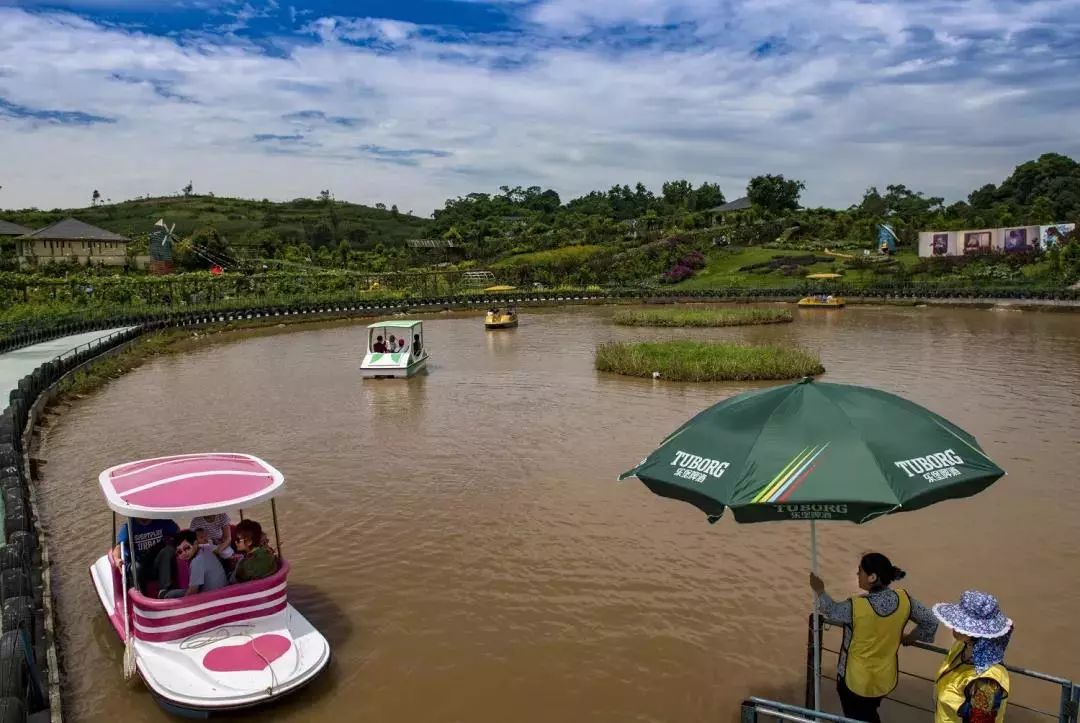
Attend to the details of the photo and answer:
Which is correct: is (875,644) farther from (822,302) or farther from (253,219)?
(253,219)

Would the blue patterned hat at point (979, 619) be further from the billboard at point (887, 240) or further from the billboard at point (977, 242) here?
the billboard at point (887, 240)

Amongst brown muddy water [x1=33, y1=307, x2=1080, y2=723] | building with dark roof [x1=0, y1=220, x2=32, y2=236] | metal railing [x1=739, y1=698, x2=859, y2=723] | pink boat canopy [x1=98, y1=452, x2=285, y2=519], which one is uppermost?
building with dark roof [x1=0, y1=220, x2=32, y2=236]

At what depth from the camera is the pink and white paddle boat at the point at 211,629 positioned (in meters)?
7.01

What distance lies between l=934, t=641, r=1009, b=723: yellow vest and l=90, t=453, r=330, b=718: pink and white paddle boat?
507 cm

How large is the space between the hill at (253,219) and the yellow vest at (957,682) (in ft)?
369

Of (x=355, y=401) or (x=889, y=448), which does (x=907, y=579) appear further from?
(x=355, y=401)

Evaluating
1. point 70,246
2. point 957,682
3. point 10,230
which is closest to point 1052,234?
point 957,682

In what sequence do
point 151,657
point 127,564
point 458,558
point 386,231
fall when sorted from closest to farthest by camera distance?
point 151,657, point 127,564, point 458,558, point 386,231

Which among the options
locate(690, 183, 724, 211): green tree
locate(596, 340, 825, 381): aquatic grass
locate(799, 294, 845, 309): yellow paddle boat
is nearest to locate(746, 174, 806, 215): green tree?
locate(690, 183, 724, 211): green tree

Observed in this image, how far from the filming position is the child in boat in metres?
8.20

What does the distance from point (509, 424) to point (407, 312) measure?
126 ft

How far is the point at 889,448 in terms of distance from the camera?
5234mm

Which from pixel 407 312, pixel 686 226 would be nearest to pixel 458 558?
pixel 407 312

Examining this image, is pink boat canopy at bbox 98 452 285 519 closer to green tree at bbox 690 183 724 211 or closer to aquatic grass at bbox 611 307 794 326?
aquatic grass at bbox 611 307 794 326
